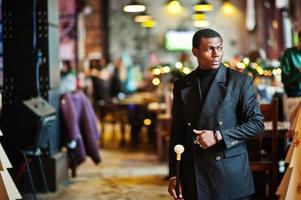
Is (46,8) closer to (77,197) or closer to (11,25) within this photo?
(11,25)

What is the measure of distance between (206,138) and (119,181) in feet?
17.4

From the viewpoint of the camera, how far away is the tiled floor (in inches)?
291

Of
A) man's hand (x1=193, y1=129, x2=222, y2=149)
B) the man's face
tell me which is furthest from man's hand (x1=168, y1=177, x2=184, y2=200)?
the man's face

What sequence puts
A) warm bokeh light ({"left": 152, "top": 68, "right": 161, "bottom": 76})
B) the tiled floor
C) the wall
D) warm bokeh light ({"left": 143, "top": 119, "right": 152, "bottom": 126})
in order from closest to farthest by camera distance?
the tiled floor, warm bokeh light ({"left": 152, "top": 68, "right": 161, "bottom": 76}), warm bokeh light ({"left": 143, "top": 119, "right": 152, "bottom": 126}), the wall

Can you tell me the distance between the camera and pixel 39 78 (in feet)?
25.5

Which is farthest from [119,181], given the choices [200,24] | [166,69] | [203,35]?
[200,24]

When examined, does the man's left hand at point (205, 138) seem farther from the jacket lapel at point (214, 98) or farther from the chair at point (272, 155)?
the chair at point (272, 155)

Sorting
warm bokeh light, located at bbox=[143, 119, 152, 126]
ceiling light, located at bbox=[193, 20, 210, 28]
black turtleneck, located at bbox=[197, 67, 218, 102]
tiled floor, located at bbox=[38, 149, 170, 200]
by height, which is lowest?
tiled floor, located at bbox=[38, 149, 170, 200]

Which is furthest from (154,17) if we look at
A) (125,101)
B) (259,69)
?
(259,69)

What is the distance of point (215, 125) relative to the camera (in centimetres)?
340

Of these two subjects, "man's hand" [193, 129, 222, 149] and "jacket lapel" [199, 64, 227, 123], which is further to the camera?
"jacket lapel" [199, 64, 227, 123]

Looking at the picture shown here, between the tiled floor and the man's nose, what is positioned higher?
the man's nose

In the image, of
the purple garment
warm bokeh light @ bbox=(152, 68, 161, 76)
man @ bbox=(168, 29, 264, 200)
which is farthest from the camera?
warm bokeh light @ bbox=(152, 68, 161, 76)

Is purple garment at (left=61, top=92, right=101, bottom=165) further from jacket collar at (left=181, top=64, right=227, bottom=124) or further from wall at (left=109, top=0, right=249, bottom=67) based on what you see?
wall at (left=109, top=0, right=249, bottom=67)
